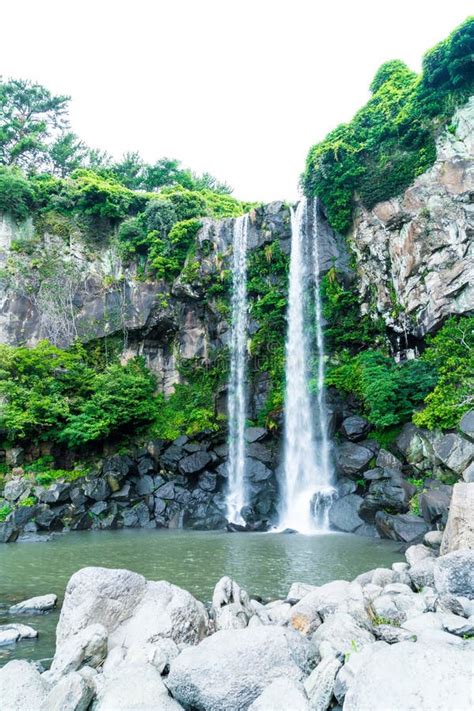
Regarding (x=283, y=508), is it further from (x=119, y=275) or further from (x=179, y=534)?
(x=119, y=275)

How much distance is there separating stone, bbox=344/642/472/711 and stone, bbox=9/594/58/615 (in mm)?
5937

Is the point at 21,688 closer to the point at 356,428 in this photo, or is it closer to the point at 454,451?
the point at 454,451

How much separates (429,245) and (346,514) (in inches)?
402

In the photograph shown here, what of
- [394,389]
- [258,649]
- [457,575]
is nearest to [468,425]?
[394,389]

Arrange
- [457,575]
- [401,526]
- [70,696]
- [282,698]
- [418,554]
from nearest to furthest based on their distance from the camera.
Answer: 1. [282,698]
2. [70,696]
3. [457,575]
4. [418,554]
5. [401,526]

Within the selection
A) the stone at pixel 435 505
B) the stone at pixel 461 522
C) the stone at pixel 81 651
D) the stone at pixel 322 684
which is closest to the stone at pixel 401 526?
the stone at pixel 435 505

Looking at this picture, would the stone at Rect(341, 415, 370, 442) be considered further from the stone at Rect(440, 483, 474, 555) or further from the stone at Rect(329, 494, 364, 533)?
the stone at Rect(440, 483, 474, 555)

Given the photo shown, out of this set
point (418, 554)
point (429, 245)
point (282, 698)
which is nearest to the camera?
point (282, 698)

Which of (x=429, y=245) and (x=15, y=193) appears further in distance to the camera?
(x=15, y=193)

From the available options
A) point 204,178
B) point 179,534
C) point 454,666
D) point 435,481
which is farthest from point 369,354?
point 204,178

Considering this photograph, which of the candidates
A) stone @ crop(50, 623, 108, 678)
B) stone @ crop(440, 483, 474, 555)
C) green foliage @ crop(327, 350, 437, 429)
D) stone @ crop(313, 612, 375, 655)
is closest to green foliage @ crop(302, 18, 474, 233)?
green foliage @ crop(327, 350, 437, 429)

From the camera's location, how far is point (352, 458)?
1666 cm

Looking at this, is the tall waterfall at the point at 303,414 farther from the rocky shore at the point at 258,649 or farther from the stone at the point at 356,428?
the rocky shore at the point at 258,649

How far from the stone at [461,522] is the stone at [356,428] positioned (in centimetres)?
898
